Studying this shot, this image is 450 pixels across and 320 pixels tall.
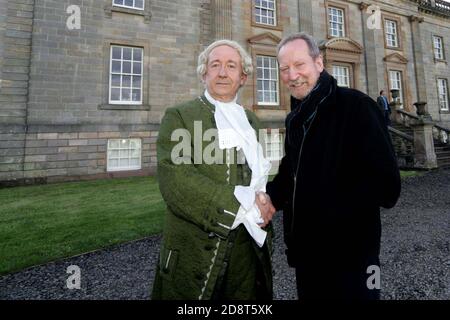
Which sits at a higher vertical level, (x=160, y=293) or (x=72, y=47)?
(x=72, y=47)

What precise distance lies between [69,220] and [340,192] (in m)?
5.49

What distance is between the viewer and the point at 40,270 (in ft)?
11.1

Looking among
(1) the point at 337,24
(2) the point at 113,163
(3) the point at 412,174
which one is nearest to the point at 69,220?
(2) the point at 113,163

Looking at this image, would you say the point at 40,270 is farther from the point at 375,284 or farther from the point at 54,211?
the point at 375,284

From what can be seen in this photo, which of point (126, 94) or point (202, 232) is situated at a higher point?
point (126, 94)

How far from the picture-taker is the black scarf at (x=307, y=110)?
1.58m

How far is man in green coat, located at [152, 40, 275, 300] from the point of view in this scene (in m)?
1.37

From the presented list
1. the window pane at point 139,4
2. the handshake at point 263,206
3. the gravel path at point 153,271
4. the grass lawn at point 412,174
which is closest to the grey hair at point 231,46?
the handshake at point 263,206

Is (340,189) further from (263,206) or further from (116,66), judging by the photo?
(116,66)

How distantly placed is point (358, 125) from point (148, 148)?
1073 centimetres

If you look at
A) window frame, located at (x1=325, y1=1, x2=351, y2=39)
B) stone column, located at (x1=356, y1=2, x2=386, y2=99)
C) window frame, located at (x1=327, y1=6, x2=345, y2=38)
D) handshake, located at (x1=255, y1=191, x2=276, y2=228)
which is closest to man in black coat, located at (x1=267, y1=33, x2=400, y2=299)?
handshake, located at (x1=255, y1=191, x2=276, y2=228)

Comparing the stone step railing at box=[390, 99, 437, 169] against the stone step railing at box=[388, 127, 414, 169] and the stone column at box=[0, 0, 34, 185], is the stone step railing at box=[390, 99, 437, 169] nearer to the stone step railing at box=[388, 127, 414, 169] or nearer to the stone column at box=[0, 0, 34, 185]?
the stone step railing at box=[388, 127, 414, 169]

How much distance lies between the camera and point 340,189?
4.68 ft
